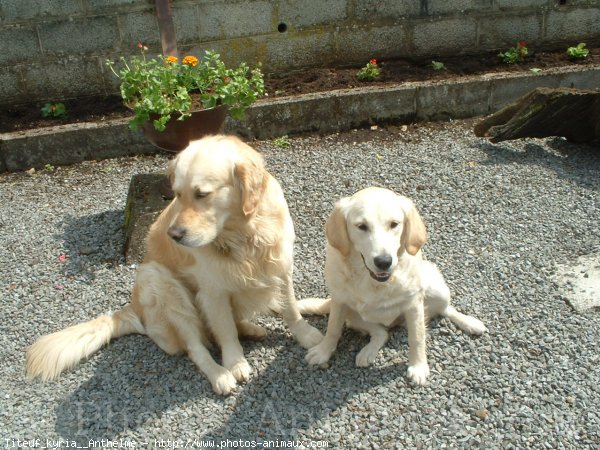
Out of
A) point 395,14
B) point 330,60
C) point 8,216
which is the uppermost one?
point 395,14

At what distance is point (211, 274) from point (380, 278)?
34.7 inches

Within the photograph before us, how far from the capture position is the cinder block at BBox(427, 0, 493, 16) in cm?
587

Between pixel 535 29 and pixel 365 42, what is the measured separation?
6.24 feet

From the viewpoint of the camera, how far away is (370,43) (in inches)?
237

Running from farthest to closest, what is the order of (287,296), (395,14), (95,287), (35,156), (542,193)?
1. (395,14)
2. (35,156)
3. (542,193)
4. (95,287)
5. (287,296)

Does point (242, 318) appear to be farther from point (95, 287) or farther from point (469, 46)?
point (469, 46)

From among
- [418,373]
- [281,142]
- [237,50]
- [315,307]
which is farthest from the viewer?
[237,50]

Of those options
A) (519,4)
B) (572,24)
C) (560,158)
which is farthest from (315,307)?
(572,24)

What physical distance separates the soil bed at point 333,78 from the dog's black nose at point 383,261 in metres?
3.64

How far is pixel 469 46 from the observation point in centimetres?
613

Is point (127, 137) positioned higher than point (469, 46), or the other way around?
point (469, 46)

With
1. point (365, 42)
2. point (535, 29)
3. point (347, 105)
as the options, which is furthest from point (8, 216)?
point (535, 29)

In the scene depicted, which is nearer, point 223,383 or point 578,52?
point 223,383

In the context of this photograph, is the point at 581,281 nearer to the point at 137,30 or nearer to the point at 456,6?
the point at 456,6
